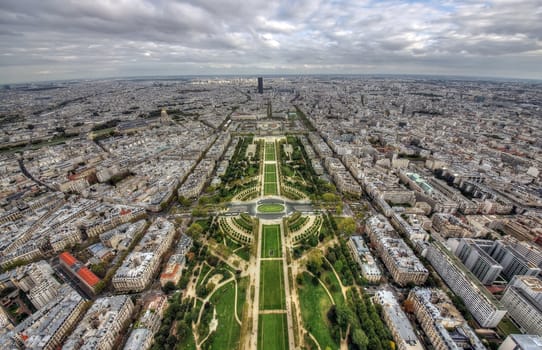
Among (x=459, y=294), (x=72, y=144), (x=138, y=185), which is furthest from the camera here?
(x=72, y=144)

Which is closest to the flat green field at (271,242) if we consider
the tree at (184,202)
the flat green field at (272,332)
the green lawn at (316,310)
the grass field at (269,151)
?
the green lawn at (316,310)

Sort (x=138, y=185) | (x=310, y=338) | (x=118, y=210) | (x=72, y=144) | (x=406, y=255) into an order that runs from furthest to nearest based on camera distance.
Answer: (x=72, y=144), (x=138, y=185), (x=118, y=210), (x=406, y=255), (x=310, y=338)

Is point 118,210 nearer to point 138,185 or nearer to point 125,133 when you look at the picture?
point 138,185

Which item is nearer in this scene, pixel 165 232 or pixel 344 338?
pixel 344 338

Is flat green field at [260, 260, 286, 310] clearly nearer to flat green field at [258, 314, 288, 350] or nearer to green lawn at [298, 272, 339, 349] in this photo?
flat green field at [258, 314, 288, 350]

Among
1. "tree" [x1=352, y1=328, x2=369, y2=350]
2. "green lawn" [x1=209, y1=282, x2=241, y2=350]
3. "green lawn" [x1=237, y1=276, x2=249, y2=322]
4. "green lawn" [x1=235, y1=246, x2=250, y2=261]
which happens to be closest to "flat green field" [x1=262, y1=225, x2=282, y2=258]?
"green lawn" [x1=235, y1=246, x2=250, y2=261]

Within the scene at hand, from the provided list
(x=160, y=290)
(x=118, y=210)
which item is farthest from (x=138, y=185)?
(x=160, y=290)

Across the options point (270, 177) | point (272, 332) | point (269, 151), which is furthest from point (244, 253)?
point (269, 151)

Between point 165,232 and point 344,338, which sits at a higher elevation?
point 165,232
